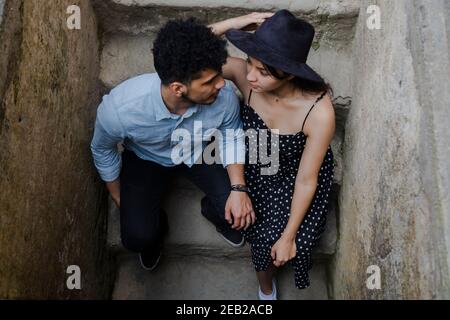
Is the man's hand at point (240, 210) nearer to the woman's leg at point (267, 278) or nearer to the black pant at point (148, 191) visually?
the black pant at point (148, 191)

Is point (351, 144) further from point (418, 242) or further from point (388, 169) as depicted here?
point (418, 242)

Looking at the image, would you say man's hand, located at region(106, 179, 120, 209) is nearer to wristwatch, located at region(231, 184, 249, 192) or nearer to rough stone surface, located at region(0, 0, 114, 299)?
rough stone surface, located at region(0, 0, 114, 299)

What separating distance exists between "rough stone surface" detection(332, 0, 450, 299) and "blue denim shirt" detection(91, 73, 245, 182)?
60 cm

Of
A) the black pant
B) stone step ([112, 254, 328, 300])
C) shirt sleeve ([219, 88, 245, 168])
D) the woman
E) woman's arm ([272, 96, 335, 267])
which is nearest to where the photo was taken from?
the woman

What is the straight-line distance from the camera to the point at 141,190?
2.52 meters

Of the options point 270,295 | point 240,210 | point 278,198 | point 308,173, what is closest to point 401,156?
Result: point 308,173

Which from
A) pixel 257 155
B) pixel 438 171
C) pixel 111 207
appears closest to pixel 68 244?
pixel 111 207

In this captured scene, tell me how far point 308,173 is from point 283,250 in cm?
41

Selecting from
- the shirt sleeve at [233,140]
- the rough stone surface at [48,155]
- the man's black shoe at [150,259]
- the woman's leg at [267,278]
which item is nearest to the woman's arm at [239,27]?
the shirt sleeve at [233,140]

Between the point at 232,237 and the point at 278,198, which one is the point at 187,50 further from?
the point at 232,237

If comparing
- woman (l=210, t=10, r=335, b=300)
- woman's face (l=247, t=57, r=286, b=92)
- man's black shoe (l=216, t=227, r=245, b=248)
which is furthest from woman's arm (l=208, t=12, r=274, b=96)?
man's black shoe (l=216, t=227, r=245, b=248)

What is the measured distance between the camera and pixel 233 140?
7.84 feet

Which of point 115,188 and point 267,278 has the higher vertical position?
point 115,188

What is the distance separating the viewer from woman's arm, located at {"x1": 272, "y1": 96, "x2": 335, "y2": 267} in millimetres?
2135
